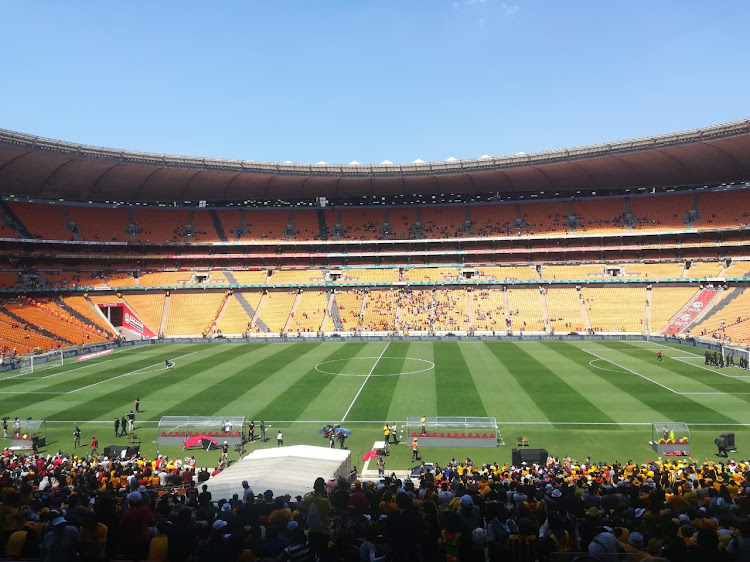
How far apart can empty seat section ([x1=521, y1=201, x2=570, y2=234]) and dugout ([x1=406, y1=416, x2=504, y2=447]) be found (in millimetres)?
53616

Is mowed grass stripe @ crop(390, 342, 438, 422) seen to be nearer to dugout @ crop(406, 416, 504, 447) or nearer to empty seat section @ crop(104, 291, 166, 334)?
dugout @ crop(406, 416, 504, 447)

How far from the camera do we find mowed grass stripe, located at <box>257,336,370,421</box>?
1144 inches

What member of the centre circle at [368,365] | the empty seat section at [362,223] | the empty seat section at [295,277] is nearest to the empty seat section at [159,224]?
the empty seat section at [295,277]

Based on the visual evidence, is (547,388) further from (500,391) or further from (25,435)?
(25,435)

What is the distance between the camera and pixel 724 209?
65625 millimetres

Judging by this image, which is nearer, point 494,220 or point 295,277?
point 295,277

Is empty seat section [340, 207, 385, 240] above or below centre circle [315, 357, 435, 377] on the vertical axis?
above

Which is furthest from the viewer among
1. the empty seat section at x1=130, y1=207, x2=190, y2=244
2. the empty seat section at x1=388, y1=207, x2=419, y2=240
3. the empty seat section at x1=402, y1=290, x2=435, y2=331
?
the empty seat section at x1=388, y1=207, x2=419, y2=240

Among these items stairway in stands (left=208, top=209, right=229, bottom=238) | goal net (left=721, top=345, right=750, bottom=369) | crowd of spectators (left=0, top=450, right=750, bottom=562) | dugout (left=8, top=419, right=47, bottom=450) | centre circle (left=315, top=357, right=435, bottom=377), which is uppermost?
stairway in stands (left=208, top=209, right=229, bottom=238)

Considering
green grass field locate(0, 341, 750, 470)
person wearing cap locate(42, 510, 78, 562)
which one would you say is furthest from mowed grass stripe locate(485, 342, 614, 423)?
person wearing cap locate(42, 510, 78, 562)

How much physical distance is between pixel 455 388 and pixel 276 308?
3789 centimetres

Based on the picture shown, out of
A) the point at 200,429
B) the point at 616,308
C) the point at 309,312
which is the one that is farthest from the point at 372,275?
the point at 200,429

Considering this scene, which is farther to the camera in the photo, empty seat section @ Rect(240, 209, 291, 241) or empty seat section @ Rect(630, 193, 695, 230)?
empty seat section @ Rect(240, 209, 291, 241)

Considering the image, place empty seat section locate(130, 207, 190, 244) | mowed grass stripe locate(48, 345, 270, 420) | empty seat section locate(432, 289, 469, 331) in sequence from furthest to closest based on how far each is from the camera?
empty seat section locate(130, 207, 190, 244), empty seat section locate(432, 289, 469, 331), mowed grass stripe locate(48, 345, 270, 420)
